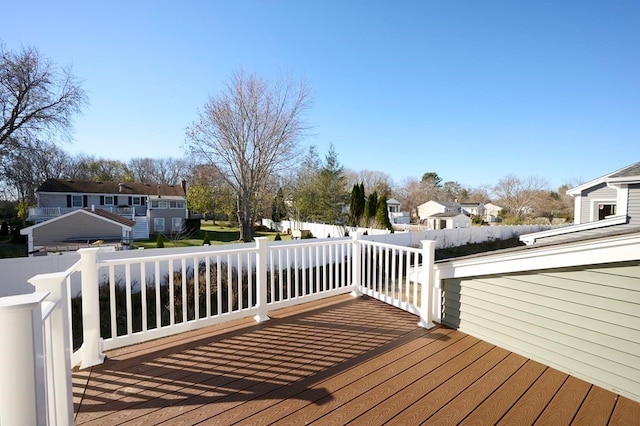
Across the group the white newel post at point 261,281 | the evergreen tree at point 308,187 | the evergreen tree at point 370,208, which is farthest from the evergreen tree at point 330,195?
the white newel post at point 261,281

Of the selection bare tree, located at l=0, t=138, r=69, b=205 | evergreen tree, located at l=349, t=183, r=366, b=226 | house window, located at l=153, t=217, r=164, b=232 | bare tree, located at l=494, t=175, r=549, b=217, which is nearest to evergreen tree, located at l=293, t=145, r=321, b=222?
evergreen tree, located at l=349, t=183, r=366, b=226

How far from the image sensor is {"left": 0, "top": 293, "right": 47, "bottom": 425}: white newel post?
2.54 ft

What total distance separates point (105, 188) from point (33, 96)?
1424 cm

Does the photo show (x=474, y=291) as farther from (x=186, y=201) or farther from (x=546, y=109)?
(x=186, y=201)

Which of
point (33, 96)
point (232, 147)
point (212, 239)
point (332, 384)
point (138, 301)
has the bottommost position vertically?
point (212, 239)

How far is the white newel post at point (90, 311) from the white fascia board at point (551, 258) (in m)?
3.37

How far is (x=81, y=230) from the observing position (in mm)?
17484

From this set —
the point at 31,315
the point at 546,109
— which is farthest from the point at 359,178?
the point at 31,315

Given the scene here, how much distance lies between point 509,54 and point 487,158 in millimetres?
16873

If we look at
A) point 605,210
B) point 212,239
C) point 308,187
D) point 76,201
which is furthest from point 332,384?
point 76,201

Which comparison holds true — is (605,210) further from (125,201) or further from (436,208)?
(125,201)

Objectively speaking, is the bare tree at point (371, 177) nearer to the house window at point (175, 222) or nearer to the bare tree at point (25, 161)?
the house window at point (175, 222)

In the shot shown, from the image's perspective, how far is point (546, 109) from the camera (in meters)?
12.1

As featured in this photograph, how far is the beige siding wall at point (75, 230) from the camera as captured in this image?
16.6 metres
